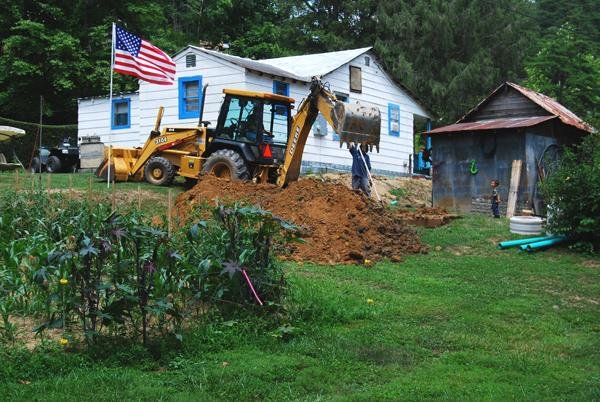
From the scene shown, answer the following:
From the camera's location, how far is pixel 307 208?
45.5 ft

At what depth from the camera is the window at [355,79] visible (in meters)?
26.6

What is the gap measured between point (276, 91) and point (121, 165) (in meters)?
5.73

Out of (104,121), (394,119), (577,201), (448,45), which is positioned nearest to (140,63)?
(104,121)

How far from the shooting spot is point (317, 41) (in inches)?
1726

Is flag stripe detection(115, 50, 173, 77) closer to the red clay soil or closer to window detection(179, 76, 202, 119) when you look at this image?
the red clay soil

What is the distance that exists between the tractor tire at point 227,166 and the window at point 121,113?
28.1 feet

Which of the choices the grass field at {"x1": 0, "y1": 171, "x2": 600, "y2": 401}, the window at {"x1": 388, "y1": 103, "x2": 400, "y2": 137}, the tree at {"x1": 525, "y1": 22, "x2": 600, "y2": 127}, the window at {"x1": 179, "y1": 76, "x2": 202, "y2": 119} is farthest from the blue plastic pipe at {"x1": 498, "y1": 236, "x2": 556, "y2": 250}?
the tree at {"x1": 525, "y1": 22, "x2": 600, "y2": 127}

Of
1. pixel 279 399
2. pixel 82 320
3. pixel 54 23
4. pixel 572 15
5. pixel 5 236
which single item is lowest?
Result: pixel 279 399

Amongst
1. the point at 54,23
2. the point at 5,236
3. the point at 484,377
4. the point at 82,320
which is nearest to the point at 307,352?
the point at 484,377

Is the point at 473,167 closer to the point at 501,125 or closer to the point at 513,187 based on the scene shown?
the point at 501,125

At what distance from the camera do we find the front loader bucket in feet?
68.1

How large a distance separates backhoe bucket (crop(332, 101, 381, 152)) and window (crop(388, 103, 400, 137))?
45.3ft

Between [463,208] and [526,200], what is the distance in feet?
6.65

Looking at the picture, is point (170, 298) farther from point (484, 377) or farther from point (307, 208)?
point (307, 208)
